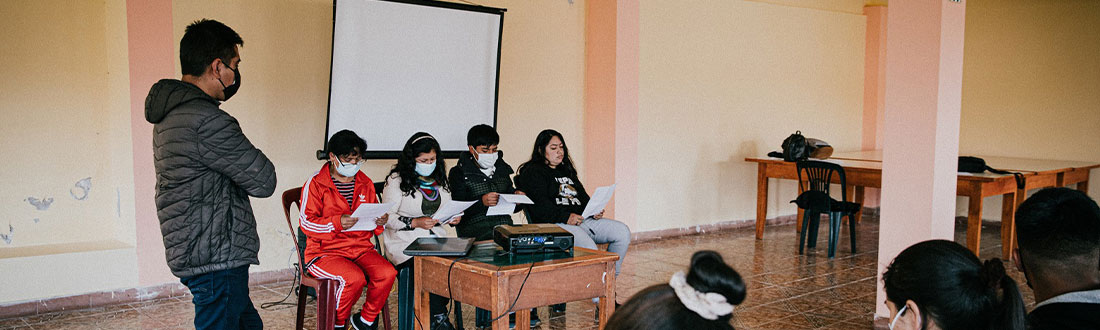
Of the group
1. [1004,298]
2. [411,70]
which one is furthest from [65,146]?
[1004,298]

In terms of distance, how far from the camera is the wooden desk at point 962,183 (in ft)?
18.7

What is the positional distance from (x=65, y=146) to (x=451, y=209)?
2.55 metres

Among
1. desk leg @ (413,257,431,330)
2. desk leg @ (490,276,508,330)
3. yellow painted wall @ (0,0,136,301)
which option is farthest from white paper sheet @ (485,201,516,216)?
yellow painted wall @ (0,0,136,301)

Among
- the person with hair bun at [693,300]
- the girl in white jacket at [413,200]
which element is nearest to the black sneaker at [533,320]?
the girl in white jacket at [413,200]

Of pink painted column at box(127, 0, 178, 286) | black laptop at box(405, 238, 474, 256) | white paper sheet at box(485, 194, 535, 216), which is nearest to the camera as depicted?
black laptop at box(405, 238, 474, 256)

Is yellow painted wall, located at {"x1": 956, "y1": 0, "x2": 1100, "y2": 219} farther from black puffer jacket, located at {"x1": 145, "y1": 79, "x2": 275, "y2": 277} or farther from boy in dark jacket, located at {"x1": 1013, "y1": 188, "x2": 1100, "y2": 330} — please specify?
black puffer jacket, located at {"x1": 145, "y1": 79, "x2": 275, "y2": 277}

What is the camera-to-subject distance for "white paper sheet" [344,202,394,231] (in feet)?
11.1

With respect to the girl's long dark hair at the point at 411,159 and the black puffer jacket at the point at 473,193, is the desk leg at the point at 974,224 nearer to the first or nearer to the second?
the black puffer jacket at the point at 473,193

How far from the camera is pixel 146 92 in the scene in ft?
14.7

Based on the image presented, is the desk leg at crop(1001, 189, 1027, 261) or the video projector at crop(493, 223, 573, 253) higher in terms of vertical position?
the video projector at crop(493, 223, 573, 253)

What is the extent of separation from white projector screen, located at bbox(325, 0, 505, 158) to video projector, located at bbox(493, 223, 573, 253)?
84.6 inches

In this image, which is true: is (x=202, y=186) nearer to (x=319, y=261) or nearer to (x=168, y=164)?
(x=168, y=164)

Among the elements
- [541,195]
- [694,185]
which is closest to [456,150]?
[541,195]

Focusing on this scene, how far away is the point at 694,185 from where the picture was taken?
25.2ft
